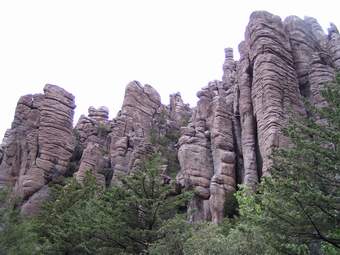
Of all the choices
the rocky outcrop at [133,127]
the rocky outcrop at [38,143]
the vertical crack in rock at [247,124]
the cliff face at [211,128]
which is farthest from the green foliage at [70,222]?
the vertical crack in rock at [247,124]

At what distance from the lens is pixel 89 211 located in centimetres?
2547

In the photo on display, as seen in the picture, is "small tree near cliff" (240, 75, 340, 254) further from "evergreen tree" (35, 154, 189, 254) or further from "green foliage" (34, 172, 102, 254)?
"green foliage" (34, 172, 102, 254)

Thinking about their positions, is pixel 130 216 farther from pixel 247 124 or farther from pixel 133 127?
pixel 133 127

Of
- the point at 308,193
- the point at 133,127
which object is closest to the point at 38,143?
the point at 133,127

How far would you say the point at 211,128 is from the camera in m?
42.6

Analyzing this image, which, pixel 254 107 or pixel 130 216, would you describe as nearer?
pixel 130 216

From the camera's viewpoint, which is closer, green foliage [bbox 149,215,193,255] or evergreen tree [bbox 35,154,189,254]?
green foliage [bbox 149,215,193,255]

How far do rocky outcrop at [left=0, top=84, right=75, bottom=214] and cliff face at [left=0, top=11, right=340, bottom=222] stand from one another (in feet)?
0.38

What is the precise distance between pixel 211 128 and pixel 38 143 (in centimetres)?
2086

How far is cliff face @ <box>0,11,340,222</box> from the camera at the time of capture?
36.8 metres

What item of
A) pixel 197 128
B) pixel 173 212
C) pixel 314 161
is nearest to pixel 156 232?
pixel 173 212

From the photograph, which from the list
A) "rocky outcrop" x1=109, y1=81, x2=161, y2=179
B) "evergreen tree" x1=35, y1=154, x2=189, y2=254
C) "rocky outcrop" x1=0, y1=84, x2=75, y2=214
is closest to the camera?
"evergreen tree" x1=35, y1=154, x2=189, y2=254

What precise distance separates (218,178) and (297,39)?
1725 cm

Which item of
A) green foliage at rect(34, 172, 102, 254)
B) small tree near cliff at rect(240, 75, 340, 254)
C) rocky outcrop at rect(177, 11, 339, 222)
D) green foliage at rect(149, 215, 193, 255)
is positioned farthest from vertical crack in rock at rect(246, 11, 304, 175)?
small tree near cliff at rect(240, 75, 340, 254)
